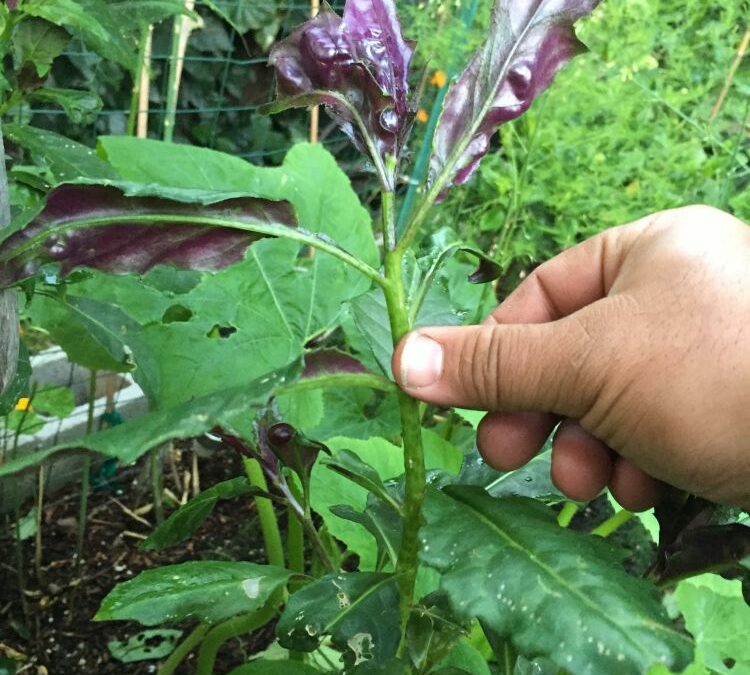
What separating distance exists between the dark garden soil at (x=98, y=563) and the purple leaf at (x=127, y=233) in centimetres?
89

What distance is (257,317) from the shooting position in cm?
131

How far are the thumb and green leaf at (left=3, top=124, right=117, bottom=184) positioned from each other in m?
0.47

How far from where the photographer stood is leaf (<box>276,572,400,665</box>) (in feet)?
2.20

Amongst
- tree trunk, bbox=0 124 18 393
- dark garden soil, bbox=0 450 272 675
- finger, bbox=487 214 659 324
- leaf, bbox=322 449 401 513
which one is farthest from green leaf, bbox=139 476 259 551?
dark garden soil, bbox=0 450 272 675

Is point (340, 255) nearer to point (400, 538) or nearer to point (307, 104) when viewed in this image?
point (307, 104)

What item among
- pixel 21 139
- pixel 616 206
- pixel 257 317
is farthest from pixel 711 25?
pixel 21 139

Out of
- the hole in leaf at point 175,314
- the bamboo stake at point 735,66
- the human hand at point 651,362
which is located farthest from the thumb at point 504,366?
the bamboo stake at point 735,66

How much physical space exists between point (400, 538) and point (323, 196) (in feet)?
3.05

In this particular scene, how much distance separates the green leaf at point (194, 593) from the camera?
75 centimetres

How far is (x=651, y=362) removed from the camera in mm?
606

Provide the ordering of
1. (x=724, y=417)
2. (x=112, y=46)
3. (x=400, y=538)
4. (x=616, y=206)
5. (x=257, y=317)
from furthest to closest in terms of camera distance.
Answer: (x=616, y=206) → (x=257, y=317) → (x=112, y=46) → (x=400, y=538) → (x=724, y=417)

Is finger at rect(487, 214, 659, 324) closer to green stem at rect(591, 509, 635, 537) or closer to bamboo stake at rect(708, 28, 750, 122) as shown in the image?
green stem at rect(591, 509, 635, 537)

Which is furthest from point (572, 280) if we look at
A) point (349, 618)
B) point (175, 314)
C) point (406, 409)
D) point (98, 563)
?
point (98, 563)

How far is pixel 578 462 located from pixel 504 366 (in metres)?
0.18
